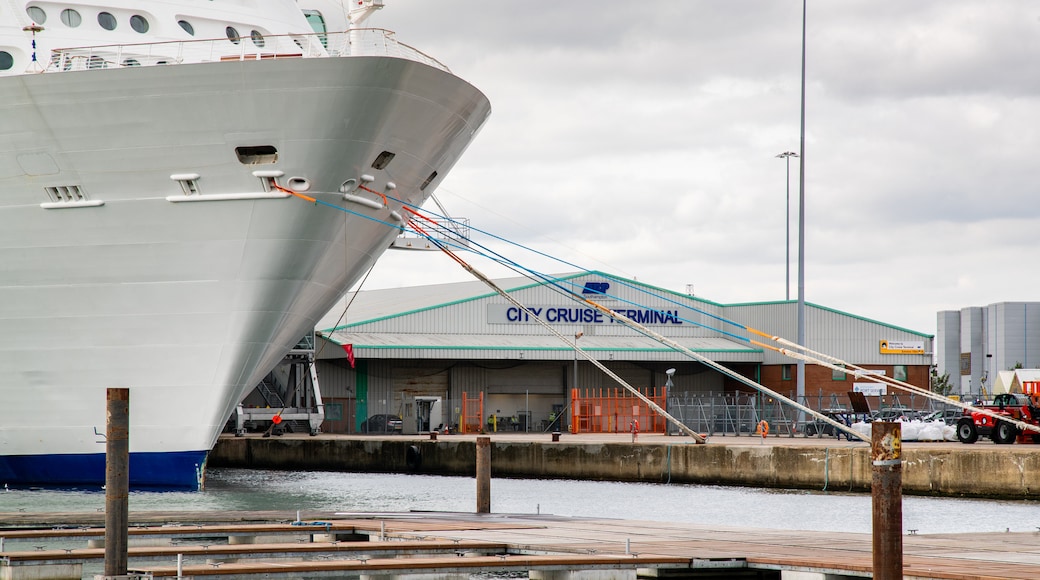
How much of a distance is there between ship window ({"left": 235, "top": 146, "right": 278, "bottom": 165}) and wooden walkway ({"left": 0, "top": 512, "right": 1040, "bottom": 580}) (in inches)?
265

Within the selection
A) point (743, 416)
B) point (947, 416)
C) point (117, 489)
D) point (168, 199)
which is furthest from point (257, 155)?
point (743, 416)

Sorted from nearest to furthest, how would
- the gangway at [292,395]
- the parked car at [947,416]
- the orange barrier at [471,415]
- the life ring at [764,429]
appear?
1. the parked car at [947,416]
2. the life ring at [764,429]
3. the gangway at [292,395]
4. the orange barrier at [471,415]

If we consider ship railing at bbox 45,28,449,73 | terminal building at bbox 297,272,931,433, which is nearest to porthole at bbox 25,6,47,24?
ship railing at bbox 45,28,449,73

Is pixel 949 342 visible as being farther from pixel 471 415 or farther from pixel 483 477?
pixel 483 477

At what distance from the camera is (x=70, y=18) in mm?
24875

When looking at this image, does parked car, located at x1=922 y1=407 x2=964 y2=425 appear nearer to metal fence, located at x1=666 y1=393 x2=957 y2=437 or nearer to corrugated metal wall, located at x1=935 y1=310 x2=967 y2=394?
metal fence, located at x1=666 y1=393 x2=957 y2=437

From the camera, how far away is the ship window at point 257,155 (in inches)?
904

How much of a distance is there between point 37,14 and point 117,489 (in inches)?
571

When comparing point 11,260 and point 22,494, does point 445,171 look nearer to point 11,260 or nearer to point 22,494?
point 11,260

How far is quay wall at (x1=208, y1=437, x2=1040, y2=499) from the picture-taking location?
90.9ft

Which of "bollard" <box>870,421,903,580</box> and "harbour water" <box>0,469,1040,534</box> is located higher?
"bollard" <box>870,421,903,580</box>

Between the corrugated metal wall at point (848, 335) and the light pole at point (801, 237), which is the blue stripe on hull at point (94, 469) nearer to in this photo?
the light pole at point (801, 237)

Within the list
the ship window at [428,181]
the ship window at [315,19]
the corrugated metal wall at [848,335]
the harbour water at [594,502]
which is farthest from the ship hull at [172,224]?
the corrugated metal wall at [848,335]

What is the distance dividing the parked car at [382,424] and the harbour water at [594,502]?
633 inches
